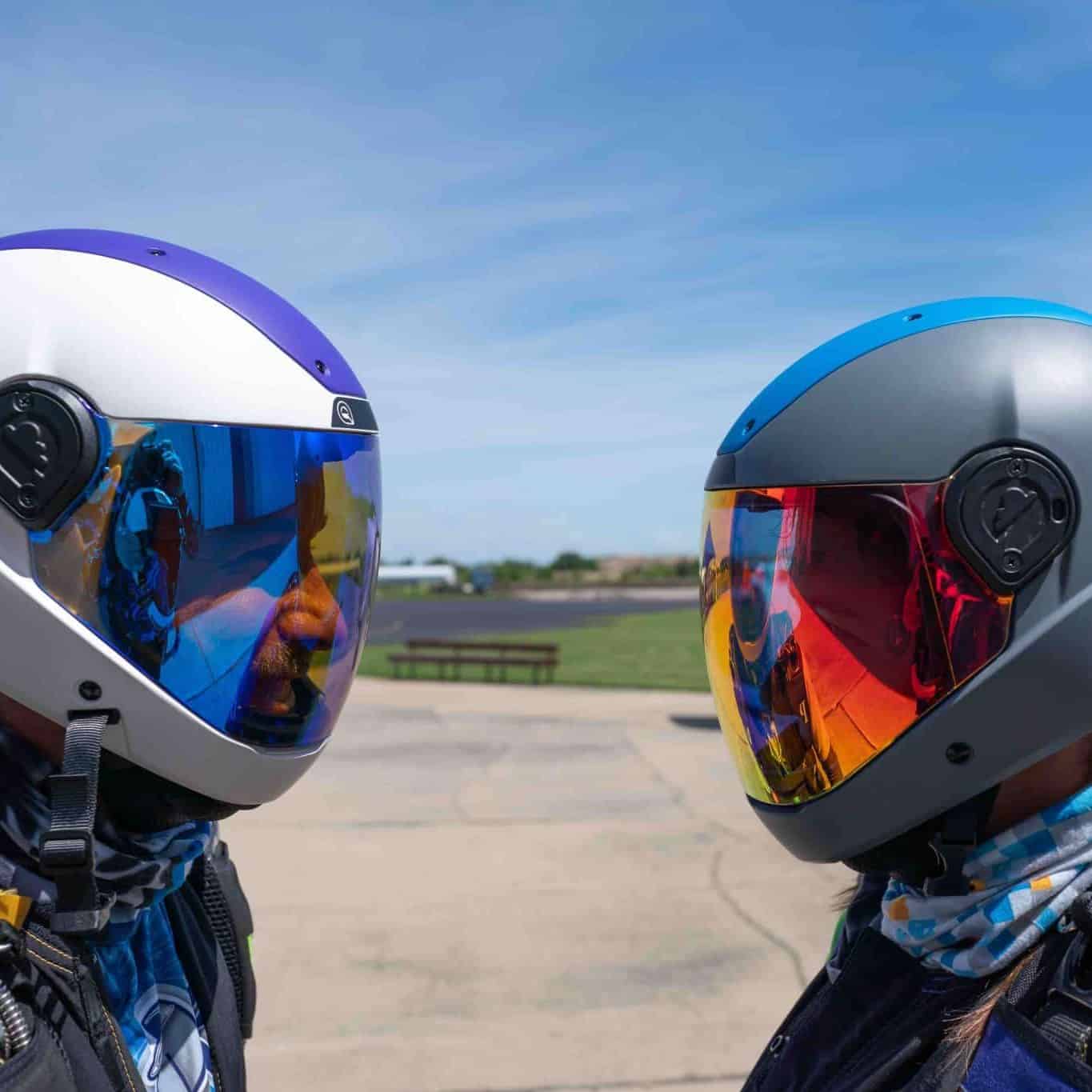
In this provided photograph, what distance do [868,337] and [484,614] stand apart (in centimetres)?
3243

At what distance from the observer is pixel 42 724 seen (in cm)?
171

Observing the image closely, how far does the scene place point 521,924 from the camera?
5.32m

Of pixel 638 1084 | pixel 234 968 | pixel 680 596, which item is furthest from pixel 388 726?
pixel 680 596

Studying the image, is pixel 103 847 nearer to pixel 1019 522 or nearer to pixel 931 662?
pixel 931 662

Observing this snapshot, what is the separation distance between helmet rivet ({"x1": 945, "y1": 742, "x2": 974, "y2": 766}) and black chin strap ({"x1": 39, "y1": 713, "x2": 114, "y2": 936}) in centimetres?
112

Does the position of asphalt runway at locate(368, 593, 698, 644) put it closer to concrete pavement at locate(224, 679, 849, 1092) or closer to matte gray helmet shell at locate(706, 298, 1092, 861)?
concrete pavement at locate(224, 679, 849, 1092)

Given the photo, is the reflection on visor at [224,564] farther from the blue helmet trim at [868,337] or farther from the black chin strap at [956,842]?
the black chin strap at [956,842]

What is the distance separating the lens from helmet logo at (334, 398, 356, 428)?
1.87 metres

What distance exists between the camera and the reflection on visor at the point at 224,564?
5.44 feet

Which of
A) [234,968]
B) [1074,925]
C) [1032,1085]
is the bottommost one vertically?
[234,968]

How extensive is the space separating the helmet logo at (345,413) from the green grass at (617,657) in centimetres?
1207

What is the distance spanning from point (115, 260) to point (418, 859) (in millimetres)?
4997

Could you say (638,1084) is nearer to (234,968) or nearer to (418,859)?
(234,968)

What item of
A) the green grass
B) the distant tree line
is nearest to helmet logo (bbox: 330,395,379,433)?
the green grass
